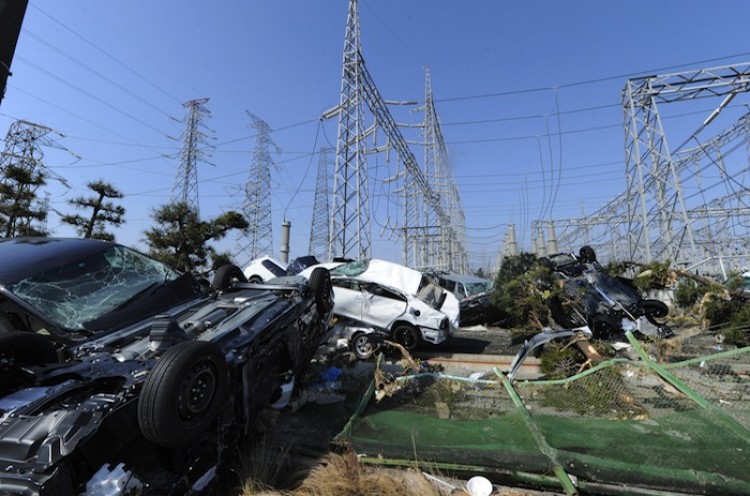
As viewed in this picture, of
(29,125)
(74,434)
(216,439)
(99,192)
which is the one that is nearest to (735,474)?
(216,439)

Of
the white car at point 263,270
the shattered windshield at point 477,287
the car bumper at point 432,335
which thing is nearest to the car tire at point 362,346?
the car bumper at point 432,335

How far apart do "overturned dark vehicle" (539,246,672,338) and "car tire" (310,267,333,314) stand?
5649 millimetres

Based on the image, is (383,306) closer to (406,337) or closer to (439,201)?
(406,337)

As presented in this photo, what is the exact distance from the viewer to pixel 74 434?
6.61 feet

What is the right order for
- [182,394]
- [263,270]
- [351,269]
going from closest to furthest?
[182,394] < [351,269] < [263,270]

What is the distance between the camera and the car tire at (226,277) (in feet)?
17.8

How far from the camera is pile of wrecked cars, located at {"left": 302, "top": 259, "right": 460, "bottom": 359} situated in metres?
8.48

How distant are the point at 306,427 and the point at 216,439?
1.71 m

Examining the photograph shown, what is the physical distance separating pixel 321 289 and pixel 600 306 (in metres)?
5.98

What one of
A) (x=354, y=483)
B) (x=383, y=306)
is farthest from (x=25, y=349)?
(x=383, y=306)

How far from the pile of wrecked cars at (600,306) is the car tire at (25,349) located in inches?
252

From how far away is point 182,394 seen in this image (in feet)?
7.81

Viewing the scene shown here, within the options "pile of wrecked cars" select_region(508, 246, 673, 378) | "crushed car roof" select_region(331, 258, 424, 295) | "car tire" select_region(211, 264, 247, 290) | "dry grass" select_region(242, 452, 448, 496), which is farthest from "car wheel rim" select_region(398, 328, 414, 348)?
"dry grass" select_region(242, 452, 448, 496)

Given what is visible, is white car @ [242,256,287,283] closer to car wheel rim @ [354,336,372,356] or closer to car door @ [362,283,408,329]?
car door @ [362,283,408,329]
